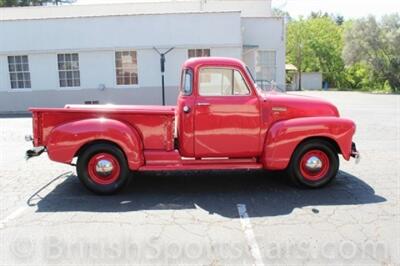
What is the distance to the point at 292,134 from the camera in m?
5.91

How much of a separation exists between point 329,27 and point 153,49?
137ft

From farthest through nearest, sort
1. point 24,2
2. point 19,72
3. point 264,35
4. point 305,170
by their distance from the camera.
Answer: point 24,2 → point 264,35 → point 19,72 → point 305,170

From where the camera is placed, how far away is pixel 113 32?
19.8 m

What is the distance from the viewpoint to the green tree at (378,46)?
3644 centimetres

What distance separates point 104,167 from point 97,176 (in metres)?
0.20

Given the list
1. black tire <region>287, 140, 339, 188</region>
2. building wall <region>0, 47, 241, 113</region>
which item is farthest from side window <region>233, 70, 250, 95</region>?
building wall <region>0, 47, 241, 113</region>

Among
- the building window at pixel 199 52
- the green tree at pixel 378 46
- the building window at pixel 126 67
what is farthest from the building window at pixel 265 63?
the green tree at pixel 378 46

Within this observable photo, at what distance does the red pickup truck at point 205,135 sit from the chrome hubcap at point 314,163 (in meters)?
0.02

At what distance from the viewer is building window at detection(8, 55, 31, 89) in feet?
66.4

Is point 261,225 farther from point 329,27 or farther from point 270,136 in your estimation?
point 329,27

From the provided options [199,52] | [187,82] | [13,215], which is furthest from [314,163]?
[199,52]

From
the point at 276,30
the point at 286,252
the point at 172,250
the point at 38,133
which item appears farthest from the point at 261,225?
the point at 276,30

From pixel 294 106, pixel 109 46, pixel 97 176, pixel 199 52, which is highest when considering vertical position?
pixel 109 46

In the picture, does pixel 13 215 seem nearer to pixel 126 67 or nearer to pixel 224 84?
pixel 224 84
